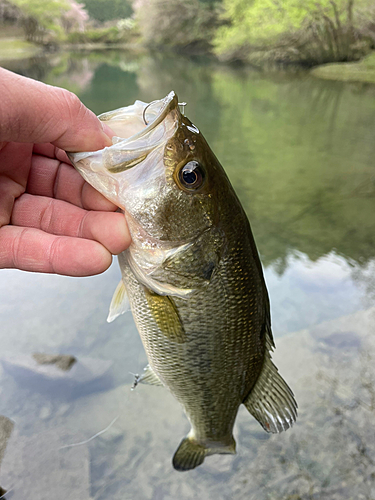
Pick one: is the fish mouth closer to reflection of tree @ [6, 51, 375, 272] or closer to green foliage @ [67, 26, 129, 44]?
reflection of tree @ [6, 51, 375, 272]

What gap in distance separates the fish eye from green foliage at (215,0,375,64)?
19.4m

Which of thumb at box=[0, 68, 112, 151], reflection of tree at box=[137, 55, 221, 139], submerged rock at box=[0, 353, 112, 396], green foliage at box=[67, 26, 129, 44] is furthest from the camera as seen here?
green foliage at box=[67, 26, 129, 44]

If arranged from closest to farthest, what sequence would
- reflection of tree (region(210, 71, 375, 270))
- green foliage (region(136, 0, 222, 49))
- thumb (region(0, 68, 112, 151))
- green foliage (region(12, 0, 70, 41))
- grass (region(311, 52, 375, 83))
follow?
thumb (region(0, 68, 112, 151)) → reflection of tree (region(210, 71, 375, 270)) → grass (region(311, 52, 375, 83)) → green foliage (region(12, 0, 70, 41)) → green foliage (region(136, 0, 222, 49))

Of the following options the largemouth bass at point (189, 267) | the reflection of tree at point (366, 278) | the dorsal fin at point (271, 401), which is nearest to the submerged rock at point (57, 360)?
the largemouth bass at point (189, 267)

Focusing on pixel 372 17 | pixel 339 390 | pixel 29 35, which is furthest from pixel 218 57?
pixel 339 390

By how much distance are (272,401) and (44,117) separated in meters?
1.34

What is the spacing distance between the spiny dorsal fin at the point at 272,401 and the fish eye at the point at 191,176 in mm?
790

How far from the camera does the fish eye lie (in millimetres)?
974

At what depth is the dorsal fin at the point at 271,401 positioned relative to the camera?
1.35 metres

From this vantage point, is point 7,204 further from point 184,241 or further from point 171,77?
point 171,77

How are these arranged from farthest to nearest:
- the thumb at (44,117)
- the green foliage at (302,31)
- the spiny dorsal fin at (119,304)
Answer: the green foliage at (302,31), the spiny dorsal fin at (119,304), the thumb at (44,117)

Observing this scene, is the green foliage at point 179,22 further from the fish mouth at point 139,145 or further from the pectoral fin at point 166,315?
the pectoral fin at point 166,315

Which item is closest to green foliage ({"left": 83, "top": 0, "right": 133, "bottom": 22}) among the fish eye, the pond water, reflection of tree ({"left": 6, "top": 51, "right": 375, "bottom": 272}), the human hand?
reflection of tree ({"left": 6, "top": 51, "right": 375, "bottom": 272})

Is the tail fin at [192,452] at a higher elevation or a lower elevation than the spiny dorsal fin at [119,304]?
lower
